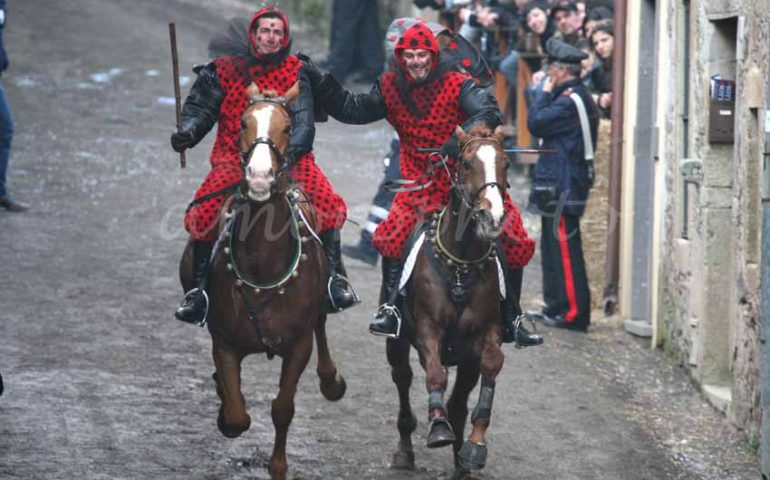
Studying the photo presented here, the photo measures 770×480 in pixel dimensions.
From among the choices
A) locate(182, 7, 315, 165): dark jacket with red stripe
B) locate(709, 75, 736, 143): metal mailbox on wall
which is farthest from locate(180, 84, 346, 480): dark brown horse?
locate(709, 75, 736, 143): metal mailbox on wall

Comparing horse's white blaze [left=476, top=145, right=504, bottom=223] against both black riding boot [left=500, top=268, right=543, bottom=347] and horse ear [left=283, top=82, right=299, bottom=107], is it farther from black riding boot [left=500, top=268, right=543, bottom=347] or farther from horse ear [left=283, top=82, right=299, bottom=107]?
horse ear [left=283, top=82, right=299, bottom=107]

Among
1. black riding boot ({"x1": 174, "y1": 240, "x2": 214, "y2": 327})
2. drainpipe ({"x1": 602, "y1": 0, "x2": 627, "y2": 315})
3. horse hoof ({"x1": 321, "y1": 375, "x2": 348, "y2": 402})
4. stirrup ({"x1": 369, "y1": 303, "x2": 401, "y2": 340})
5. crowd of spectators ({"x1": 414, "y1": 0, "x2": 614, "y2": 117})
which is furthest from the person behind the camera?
crowd of spectators ({"x1": 414, "y1": 0, "x2": 614, "y2": 117})

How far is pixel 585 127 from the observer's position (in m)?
14.2

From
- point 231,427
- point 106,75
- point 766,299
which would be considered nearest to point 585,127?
point 766,299

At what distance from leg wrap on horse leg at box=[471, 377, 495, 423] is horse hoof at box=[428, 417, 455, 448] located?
20cm

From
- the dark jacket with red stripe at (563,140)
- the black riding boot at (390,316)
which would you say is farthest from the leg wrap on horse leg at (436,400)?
the dark jacket with red stripe at (563,140)

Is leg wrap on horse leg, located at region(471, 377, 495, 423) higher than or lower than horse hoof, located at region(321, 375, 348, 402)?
higher

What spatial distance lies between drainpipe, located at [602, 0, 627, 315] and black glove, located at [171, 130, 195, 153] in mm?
6270

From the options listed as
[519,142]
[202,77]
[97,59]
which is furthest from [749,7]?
[97,59]

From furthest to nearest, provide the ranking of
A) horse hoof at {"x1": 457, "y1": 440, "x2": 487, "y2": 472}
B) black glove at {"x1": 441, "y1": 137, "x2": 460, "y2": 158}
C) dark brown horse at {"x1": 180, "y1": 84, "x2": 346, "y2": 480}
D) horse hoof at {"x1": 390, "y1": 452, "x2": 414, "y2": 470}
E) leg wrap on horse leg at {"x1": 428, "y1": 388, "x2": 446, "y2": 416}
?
horse hoof at {"x1": 390, "y1": 452, "x2": 414, "y2": 470}
black glove at {"x1": 441, "y1": 137, "x2": 460, "y2": 158}
dark brown horse at {"x1": 180, "y1": 84, "x2": 346, "y2": 480}
leg wrap on horse leg at {"x1": 428, "y1": 388, "x2": 446, "y2": 416}
horse hoof at {"x1": 457, "y1": 440, "x2": 487, "y2": 472}

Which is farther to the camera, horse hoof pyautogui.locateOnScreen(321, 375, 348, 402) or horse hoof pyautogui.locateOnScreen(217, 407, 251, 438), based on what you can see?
horse hoof pyautogui.locateOnScreen(321, 375, 348, 402)

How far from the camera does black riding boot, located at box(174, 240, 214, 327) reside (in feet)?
30.7

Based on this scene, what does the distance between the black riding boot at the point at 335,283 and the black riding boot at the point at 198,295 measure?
73cm

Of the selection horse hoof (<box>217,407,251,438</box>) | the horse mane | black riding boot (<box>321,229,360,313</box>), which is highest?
the horse mane
